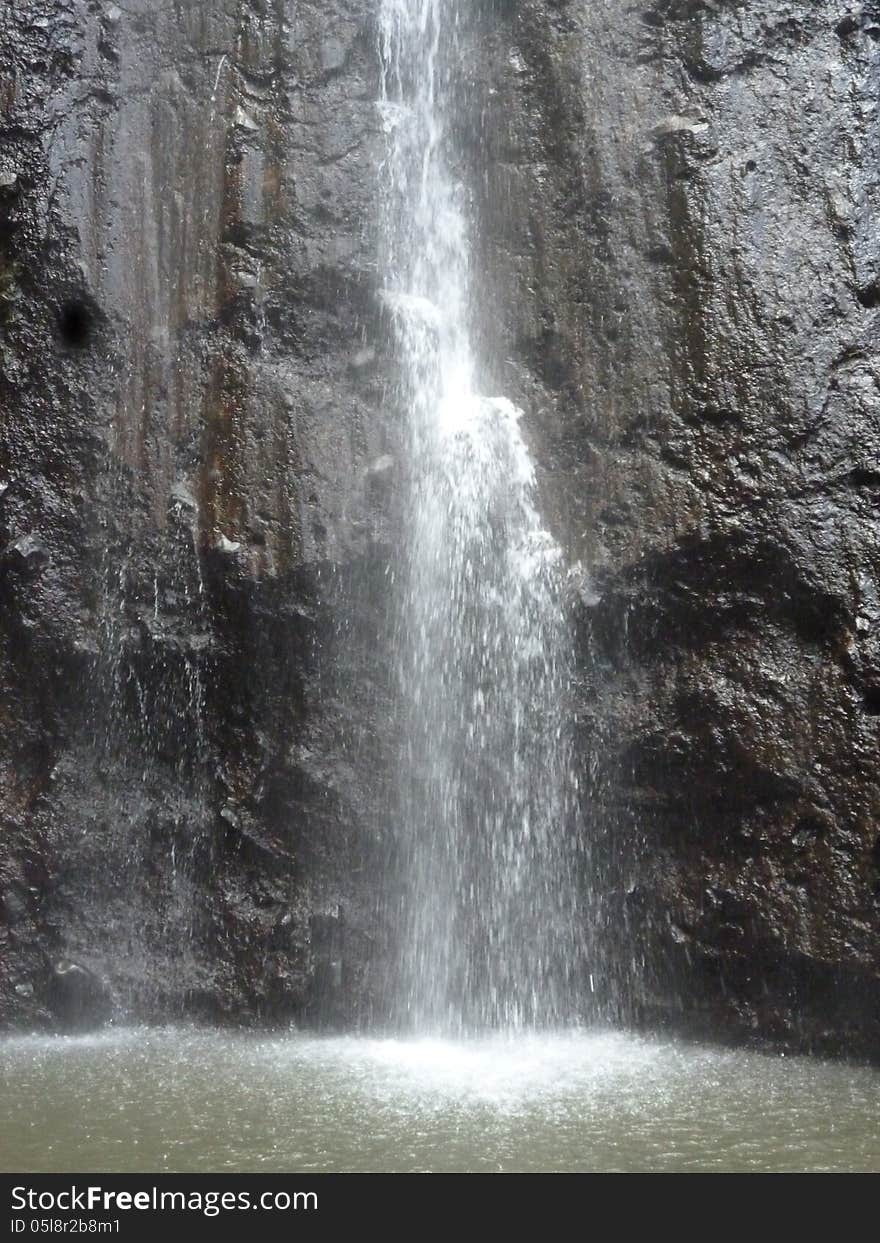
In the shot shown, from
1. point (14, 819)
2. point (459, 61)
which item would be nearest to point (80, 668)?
point (14, 819)

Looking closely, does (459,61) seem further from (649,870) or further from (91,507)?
(649,870)

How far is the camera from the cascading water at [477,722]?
5.09 meters

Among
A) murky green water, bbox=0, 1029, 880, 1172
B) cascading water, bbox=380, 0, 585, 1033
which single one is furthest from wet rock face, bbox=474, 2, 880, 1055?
murky green water, bbox=0, 1029, 880, 1172

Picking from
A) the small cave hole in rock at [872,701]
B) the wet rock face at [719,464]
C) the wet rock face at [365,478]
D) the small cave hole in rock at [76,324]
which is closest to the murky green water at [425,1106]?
the wet rock face at [365,478]

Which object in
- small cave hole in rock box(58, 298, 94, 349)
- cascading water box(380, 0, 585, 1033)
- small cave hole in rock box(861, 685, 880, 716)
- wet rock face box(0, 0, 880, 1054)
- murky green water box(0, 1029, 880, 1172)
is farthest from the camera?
small cave hole in rock box(58, 298, 94, 349)

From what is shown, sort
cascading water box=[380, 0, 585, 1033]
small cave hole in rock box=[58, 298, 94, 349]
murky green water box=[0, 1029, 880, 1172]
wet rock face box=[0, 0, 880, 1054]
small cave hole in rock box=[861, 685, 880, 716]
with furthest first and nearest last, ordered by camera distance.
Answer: small cave hole in rock box=[58, 298, 94, 349], cascading water box=[380, 0, 585, 1033], wet rock face box=[0, 0, 880, 1054], small cave hole in rock box=[861, 685, 880, 716], murky green water box=[0, 1029, 880, 1172]

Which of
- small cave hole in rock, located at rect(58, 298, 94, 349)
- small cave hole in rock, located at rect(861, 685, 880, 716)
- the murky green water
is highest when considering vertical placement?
small cave hole in rock, located at rect(58, 298, 94, 349)

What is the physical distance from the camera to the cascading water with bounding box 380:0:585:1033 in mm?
5086

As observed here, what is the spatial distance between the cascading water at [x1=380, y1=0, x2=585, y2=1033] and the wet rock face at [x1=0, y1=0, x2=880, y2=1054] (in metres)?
0.13

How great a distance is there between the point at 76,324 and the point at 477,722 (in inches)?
98.0

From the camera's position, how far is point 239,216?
565cm

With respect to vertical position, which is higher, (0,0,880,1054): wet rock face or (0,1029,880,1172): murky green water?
(0,0,880,1054): wet rock face

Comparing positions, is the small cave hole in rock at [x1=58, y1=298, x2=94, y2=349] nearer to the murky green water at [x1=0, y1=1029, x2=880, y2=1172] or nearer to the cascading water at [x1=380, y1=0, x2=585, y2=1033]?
the cascading water at [x1=380, y1=0, x2=585, y2=1033]

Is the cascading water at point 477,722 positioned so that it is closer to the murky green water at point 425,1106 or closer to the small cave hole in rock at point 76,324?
the murky green water at point 425,1106
